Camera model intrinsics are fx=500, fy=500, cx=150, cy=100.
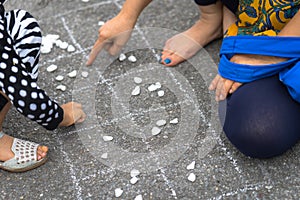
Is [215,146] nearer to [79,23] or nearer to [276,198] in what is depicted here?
[276,198]

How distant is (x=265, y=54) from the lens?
1.19 m

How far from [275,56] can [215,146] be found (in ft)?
0.90

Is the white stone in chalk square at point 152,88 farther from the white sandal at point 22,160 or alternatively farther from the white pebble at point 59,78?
the white sandal at point 22,160

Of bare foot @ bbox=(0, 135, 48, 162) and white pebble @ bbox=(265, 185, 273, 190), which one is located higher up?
bare foot @ bbox=(0, 135, 48, 162)

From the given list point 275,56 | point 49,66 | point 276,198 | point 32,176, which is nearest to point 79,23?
point 49,66

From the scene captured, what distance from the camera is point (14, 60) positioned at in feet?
3.69

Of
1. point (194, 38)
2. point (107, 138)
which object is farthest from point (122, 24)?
point (107, 138)

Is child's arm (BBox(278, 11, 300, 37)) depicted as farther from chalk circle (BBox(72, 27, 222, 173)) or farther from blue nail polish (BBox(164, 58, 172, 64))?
blue nail polish (BBox(164, 58, 172, 64))

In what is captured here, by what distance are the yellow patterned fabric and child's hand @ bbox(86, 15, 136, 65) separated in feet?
1.01

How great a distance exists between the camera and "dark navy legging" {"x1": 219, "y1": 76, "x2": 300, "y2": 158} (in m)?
1.18

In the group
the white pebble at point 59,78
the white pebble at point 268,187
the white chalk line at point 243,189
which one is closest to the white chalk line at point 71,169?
the white pebble at point 59,78

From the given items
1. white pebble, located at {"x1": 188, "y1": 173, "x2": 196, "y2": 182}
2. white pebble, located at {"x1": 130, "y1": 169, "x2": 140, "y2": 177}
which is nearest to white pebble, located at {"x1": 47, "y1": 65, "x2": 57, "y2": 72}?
white pebble, located at {"x1": 130, "y1": 169, "x2": 140, "y2": 177}

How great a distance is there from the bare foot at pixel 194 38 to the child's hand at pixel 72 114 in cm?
32

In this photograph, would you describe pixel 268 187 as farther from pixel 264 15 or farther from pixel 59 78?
pixel 59 78
